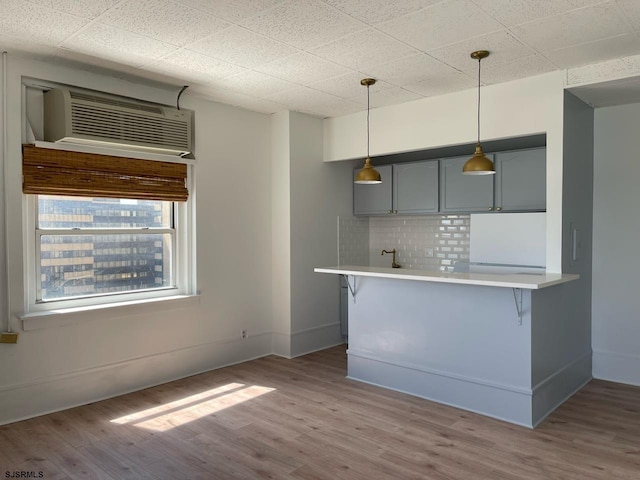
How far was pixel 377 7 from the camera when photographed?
2906 millimetres

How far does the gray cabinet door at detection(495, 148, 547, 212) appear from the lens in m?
4.54

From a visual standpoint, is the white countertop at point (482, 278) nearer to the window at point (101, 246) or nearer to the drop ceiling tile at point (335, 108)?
the window at point (101, 246)

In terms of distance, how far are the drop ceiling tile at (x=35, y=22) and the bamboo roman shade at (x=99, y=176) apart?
839 mm

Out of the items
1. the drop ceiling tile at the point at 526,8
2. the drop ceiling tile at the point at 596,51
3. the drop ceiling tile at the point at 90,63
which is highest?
the drop ceiling tile at the point at 526,8

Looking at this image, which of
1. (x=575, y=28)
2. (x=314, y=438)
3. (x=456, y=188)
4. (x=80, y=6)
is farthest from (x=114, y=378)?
(x=575, y=28)

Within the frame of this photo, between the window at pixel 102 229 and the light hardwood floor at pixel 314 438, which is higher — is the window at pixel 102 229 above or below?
above

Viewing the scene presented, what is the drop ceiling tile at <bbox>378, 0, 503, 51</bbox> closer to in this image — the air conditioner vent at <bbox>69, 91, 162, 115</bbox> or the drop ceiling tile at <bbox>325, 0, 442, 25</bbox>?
the drop ceiling tile at <bbox>325, 0, 442, 25</bbox>

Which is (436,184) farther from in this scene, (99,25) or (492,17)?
(99,25)

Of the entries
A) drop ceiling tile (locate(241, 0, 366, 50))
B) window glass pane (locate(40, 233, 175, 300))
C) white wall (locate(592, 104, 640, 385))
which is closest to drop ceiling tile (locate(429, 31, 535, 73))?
drop ceiling tile (locate(241, 0, 366, 50))

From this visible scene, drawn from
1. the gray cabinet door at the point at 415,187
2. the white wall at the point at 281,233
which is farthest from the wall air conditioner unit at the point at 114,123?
the gray cabinet door at the point at 415,187

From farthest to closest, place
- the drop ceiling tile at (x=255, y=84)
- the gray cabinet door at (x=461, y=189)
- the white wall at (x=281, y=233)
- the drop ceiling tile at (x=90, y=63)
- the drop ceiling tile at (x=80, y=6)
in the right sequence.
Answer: the white wall at (x=281, y=233)
the gray cabinet door at (x=461, y=189)
the drop ceiling tile at (x=255, y=84)
the drop ceiling tile at (x=90, y=63)
the drop ceiling tile at (x=80, y=6)

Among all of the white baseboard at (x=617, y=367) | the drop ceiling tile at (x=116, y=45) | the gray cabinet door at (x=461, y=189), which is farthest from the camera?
the gray cabinet door at (x=461, y=189)

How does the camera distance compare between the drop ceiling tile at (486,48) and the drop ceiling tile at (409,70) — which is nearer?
the drop ceiling tile at (486,48)

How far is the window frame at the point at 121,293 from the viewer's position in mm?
3768
